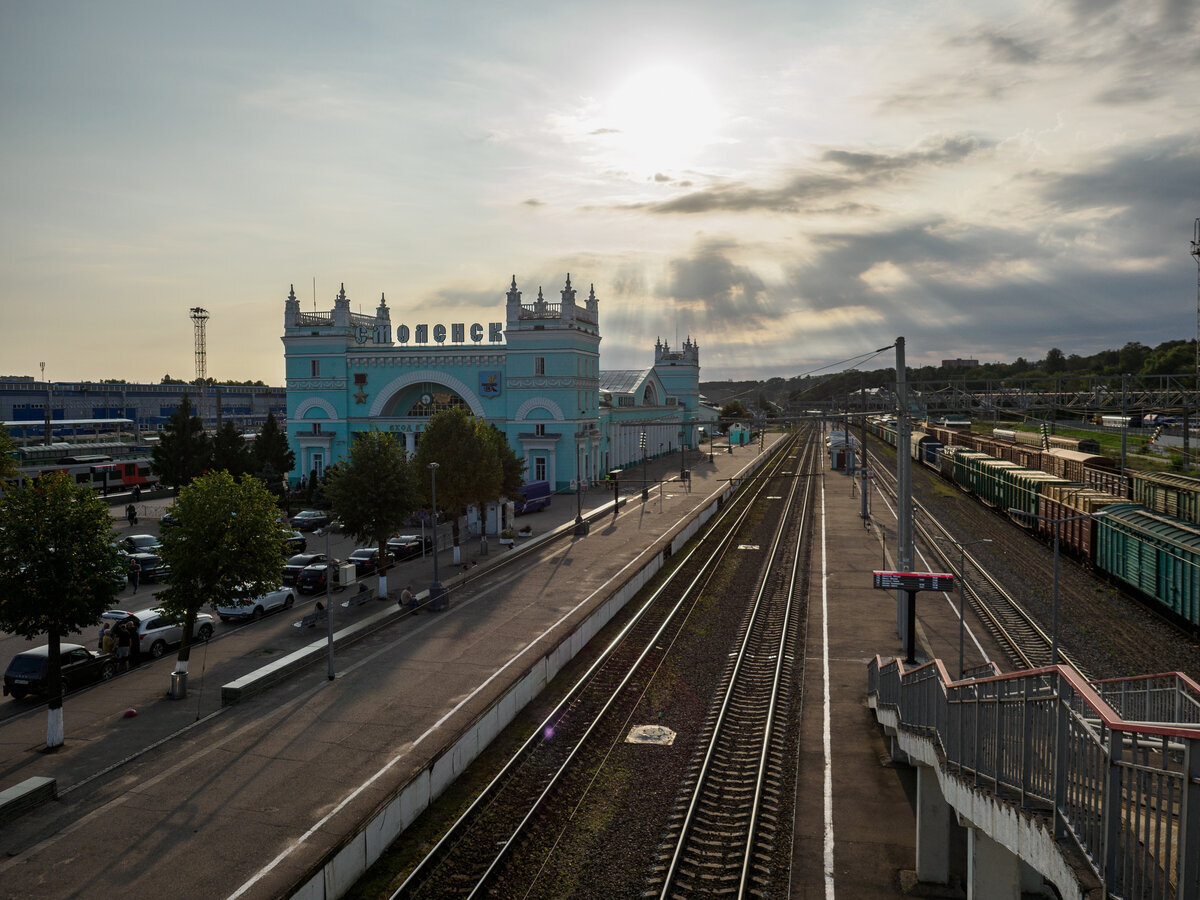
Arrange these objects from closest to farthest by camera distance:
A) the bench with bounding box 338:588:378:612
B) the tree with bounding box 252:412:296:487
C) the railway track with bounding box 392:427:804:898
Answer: the railway track with bounding box 392:427:804:898
the bench with bounding box 338:588:378:612
the tree with bounding box 252:412:296:487

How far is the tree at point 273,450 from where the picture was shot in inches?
2623

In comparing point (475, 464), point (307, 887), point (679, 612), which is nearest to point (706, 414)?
point (475, 464)

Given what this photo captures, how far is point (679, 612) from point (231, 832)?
1944cm

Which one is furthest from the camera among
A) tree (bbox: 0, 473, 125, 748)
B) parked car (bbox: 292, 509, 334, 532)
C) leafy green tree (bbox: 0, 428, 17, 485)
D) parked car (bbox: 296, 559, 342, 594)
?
parked car (bbox: 292, 509, 334, 532)

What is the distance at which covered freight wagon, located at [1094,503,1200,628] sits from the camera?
26062mm

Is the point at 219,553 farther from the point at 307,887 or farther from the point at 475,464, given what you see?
the point at 475,464

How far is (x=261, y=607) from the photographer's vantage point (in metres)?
31.0

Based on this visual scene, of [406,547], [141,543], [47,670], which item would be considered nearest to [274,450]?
[141,543]

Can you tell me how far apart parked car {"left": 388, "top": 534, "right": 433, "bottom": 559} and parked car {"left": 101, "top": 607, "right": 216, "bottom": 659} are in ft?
49.2

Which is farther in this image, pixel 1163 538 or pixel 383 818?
pixel 1163 538

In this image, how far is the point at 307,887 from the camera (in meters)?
12.0

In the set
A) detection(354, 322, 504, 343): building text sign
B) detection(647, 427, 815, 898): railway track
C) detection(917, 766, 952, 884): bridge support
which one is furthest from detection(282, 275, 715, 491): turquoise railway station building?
detection(917, 766, 952, 884): bridge support

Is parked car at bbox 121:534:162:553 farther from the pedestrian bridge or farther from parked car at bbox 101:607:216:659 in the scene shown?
the pedestrian bridge

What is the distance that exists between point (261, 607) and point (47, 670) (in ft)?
35.0
